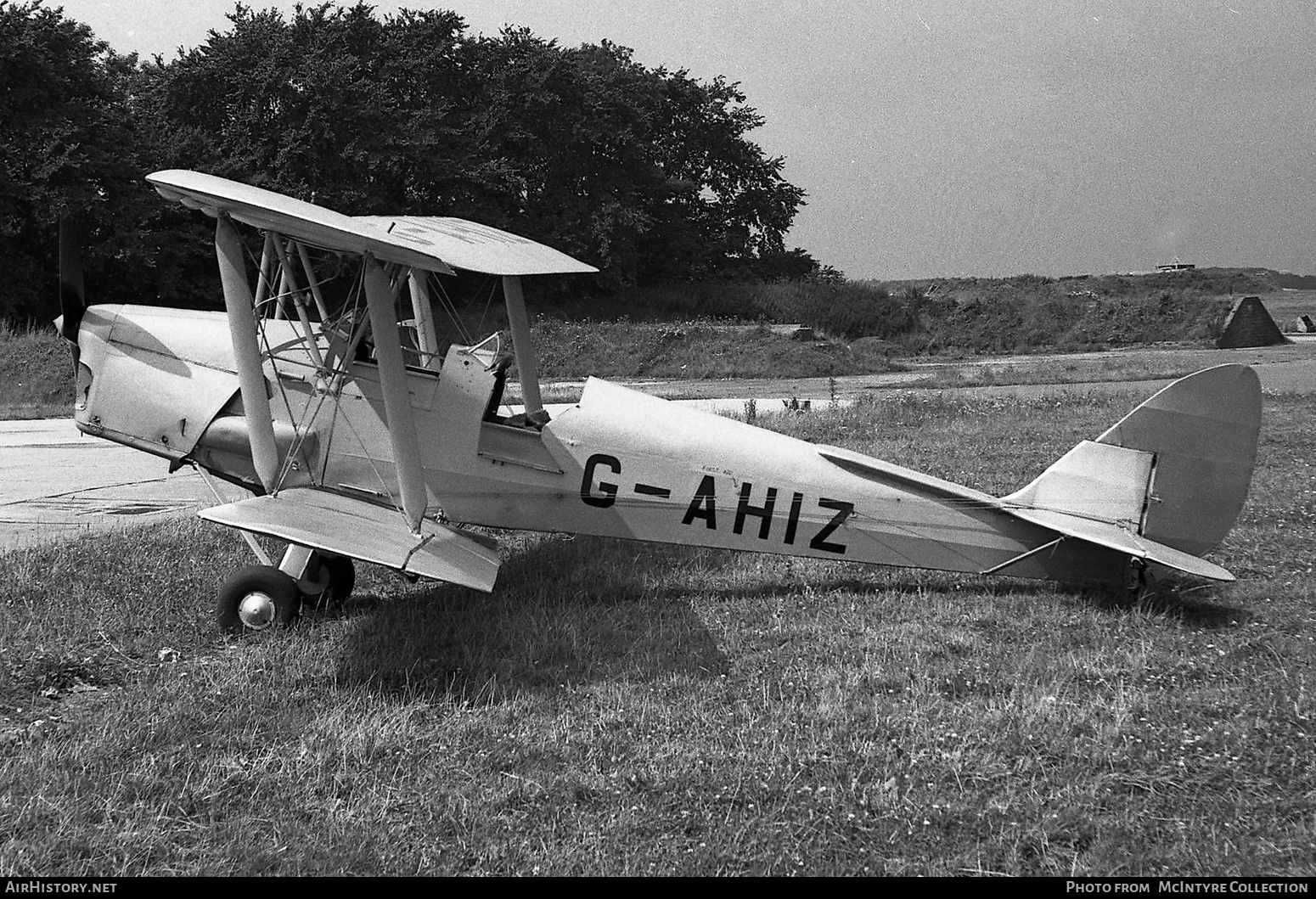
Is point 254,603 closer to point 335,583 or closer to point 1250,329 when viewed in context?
point 335,583

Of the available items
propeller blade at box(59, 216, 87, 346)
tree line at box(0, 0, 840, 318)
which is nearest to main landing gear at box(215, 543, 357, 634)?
propeller blade at box(59, 216, 87, 346)

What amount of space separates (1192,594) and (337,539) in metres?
5.01

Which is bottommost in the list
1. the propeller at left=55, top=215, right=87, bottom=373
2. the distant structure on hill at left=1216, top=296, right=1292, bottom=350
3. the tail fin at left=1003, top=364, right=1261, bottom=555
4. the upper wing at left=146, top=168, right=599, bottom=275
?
the tail fin at left=1003, top=364, right=1261, bottom=555

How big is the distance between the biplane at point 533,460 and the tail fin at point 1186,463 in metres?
0.01

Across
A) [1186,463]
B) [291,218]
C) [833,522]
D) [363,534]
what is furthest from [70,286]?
[1186,463]

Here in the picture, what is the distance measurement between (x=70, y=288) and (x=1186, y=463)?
7.17m

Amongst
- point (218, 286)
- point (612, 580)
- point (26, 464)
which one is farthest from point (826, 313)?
point (612, 580)

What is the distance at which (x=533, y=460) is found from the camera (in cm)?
666

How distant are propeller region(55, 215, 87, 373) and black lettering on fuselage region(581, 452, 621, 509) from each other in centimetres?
346

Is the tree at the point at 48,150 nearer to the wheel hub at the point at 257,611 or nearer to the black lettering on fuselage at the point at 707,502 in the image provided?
the wheel hub at the point at 257,611

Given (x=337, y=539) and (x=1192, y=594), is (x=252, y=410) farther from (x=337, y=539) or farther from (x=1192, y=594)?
(x=1192, y=594)

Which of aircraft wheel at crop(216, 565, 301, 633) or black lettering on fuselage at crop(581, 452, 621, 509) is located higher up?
black lettering on fuselage at crop(581, 452, 621, 509)

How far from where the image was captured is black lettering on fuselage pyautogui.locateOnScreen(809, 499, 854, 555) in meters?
6.46

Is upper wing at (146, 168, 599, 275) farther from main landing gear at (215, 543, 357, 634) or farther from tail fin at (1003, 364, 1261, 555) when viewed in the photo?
tail fin at (1003, 364, 1261, 555)
